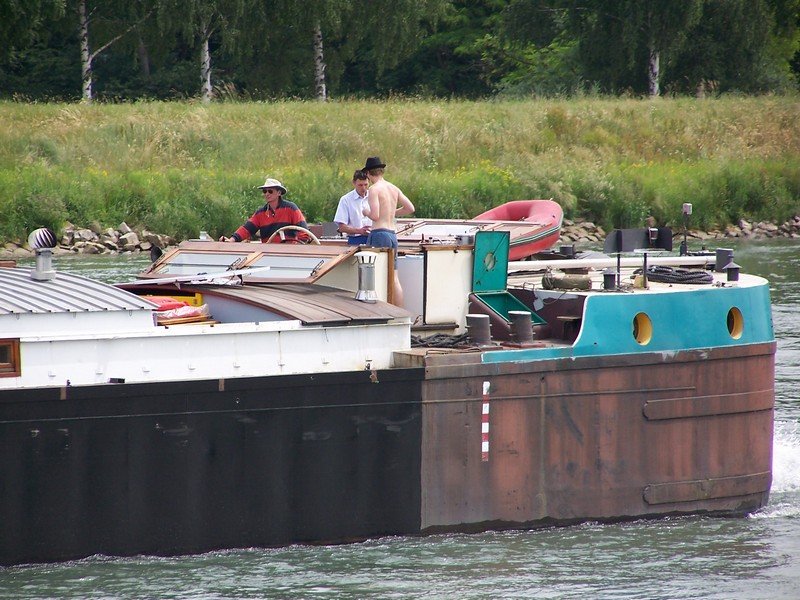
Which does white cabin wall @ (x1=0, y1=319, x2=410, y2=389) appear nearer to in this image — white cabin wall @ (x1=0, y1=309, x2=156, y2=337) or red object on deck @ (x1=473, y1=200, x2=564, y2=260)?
white cabin wall @ (x1=0, y1=309, x2=156, y2=337)

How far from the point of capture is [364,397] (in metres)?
8.60

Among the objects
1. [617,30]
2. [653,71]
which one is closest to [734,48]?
[653,71]

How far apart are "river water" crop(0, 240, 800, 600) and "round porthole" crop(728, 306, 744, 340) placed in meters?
1.34

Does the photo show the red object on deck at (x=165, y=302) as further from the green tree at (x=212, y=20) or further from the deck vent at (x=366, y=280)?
the green tree at (x=212, y=20)

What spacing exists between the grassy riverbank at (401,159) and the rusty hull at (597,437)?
16895 millimetres

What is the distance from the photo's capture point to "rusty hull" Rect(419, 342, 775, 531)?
8883mm

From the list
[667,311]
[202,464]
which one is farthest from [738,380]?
[202,464]

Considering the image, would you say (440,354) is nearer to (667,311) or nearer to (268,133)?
(667,311)

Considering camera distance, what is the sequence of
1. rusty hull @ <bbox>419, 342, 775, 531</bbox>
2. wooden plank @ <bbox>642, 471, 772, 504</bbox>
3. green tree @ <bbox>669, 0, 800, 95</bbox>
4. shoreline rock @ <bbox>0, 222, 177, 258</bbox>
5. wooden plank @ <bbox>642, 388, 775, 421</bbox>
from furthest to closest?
1. green tree @ <bbox>669, 0, 800, 95</bbox>
2. shoreline rock @ <bbox>0, 222, 177, 258</bbox>
3. wooden plank @ <bbox>642, 471, 772, 504</bbox>
4. wooden plank @ <bbox>642, 388, 775, 421</bbox>
5. rusty hull @ <bbox>419, 342, 775, 531</bbox>

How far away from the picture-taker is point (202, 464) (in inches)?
322

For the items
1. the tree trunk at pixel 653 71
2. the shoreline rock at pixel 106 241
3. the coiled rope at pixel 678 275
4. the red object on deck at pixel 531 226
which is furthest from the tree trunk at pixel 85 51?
the coiled rope at pixel 678 275

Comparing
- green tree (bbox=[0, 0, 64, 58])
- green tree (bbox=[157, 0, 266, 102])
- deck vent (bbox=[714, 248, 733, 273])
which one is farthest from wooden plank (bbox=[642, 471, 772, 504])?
green tree (bbox=[157, 0, 266, 102])

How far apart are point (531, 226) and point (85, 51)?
95.8 feet

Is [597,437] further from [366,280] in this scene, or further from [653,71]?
[653,71]
